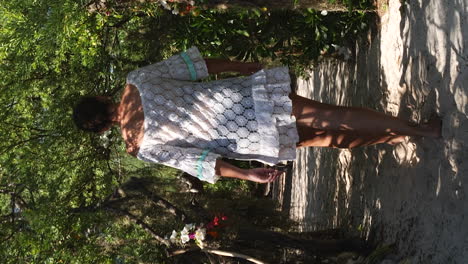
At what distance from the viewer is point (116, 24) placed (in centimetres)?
605

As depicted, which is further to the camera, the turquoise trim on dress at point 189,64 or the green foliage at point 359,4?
the green foliage at point 359,4

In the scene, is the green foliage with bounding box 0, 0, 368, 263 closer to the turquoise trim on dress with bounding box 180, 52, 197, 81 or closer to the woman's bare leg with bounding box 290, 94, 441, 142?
the turquoise trim on dress with bounding box 180, 52, 197, 81

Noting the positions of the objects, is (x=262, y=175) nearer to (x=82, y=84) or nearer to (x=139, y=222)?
(x=139, y=222)

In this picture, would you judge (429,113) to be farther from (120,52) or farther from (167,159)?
(120,52)

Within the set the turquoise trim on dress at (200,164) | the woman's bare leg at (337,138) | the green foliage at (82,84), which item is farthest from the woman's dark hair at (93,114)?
the woman's bare leg at (337,138)

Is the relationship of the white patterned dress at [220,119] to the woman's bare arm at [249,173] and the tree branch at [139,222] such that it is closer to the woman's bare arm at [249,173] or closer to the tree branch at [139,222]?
the woman's bare arm at [249,173]

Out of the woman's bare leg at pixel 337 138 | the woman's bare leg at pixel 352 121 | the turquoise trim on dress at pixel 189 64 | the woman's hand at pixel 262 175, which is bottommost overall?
the woman's hand at pixel 262 175

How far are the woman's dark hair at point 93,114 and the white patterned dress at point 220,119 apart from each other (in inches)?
11.0

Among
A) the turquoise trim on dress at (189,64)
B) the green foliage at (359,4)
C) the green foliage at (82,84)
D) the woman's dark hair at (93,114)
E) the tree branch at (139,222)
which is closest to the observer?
the woman's dark hair at (93,114)

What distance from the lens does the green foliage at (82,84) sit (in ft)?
15.6

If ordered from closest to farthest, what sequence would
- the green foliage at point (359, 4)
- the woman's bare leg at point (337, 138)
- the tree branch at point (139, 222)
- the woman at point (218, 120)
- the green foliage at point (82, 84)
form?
the woman at point (218, 120), the woman's bare leg at point (337, 138), the green foliage at point (359, 4), the green foliage at point (82, 84), the tree branch at point (139, 222)

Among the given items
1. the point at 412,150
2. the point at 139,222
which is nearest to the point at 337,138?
the point at 412,150

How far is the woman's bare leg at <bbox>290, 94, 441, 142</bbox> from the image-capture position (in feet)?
10.7

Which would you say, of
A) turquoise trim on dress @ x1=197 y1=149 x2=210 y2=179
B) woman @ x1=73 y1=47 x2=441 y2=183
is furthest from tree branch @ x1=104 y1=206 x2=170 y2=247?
turquoise trim on dress @ x1=197 y1=149 x2=210 y2=179
